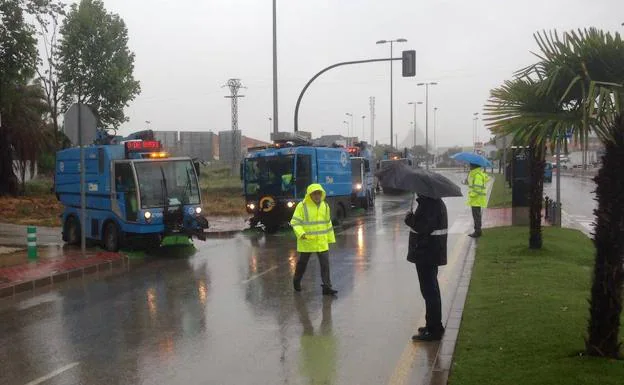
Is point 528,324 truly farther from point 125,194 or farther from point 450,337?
point 125,194

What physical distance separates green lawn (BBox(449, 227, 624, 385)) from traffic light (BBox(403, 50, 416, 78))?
47.8 feet

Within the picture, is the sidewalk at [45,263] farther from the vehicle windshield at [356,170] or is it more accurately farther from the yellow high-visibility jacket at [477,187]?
the vehicle windshield at [356,170]

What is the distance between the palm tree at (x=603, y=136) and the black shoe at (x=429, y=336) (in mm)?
1736

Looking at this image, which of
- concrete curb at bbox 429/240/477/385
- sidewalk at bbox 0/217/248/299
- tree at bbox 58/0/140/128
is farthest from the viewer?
tree at bbox 58/0/140/128

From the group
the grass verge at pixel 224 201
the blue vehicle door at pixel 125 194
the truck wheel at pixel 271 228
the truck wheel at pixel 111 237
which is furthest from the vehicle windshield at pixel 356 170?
the blue vehicle door at pixel 125 194

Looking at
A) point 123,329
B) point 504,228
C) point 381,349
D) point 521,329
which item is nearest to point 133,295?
point 123,329

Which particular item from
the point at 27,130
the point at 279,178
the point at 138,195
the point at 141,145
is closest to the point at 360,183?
the point at 279,178

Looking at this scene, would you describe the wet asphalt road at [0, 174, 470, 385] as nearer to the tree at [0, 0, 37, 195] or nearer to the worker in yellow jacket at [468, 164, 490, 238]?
the worker in yellow jacket at [468, 164, 490, 238]

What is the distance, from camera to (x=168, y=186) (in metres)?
15.0

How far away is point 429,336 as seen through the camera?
22.6ft

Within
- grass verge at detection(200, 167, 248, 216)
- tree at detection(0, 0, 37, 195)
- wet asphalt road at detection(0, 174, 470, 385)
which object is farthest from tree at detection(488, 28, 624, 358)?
tree at detection(0, 0, 37, 195)

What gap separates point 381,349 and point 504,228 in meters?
11.3

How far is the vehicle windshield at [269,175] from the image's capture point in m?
19.6

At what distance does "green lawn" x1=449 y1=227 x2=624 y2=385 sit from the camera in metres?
5.21
